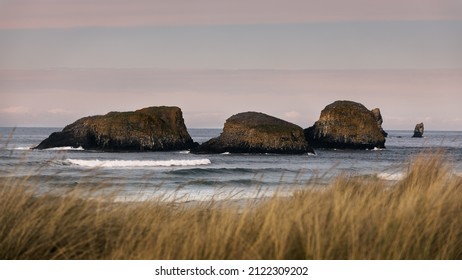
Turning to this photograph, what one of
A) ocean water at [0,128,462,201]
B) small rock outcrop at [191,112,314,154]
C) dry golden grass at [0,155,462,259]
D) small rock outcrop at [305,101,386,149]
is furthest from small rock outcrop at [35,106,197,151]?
dry golden grass at [0,155,462,259]

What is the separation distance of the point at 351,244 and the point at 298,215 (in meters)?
0.45

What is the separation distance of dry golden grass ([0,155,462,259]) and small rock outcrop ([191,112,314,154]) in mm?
37296

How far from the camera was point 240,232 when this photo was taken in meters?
5.50

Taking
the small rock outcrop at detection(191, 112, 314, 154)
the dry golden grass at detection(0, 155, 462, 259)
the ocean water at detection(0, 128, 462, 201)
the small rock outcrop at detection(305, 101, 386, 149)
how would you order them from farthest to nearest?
the small rock outcrop at detection(305, 101, 386, 149)
the small rock outcrop at detection(191, 112, 314, 154)
the ocean water at detection(0, 128, 462, 201)
the dry golden grass at detection(0, 155, 462, 259)

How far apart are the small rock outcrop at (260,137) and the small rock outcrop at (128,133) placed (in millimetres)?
3440

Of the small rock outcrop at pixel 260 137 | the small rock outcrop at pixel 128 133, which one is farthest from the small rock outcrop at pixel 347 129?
the small rock outcrop at pixel 128 133

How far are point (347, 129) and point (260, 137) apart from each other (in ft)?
24.4

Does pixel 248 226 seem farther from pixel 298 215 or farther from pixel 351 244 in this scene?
pixel 351 244

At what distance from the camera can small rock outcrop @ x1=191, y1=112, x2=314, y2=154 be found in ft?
143

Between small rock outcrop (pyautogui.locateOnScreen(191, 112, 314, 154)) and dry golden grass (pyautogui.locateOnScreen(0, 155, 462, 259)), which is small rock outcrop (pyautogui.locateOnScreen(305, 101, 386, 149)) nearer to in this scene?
small rock outcrop (pyautogui.locateOnScreen(191, 112, 314, 154))

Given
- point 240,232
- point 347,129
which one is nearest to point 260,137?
point 347,129

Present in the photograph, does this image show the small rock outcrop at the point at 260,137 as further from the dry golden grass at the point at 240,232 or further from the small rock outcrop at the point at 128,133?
the dry golden grass at the point at 240,232
